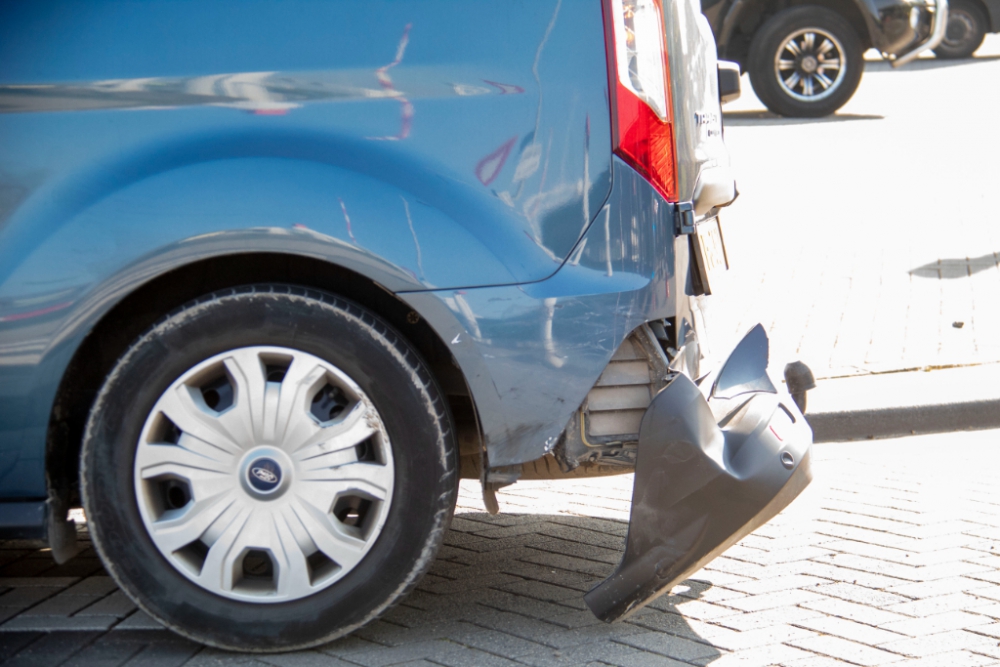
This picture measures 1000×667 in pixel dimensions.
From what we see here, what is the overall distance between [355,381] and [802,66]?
32.3 ft

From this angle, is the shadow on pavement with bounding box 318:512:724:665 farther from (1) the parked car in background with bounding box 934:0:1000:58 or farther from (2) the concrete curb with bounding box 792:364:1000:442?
(1) the parked car in background with bounding box 934:0:1000:58

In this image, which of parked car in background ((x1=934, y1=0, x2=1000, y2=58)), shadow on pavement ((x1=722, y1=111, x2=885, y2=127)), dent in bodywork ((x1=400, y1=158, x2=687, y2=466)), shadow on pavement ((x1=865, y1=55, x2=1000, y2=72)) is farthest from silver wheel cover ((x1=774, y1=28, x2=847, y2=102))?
dent in bodywork ((x1=400, y1=158, x2=687, y2=466))

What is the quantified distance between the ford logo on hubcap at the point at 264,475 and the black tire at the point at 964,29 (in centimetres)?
1650

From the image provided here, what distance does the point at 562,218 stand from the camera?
8.09 feet

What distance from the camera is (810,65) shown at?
11.3m

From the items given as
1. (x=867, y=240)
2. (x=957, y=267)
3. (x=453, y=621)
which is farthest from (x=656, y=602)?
(x=867, y=240)

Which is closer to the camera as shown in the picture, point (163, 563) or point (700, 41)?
point (163, 563)

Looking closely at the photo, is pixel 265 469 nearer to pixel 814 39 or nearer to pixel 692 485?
pixel 692 485

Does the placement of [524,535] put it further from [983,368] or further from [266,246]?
[983,368]

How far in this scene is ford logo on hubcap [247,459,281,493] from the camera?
251 centimetres

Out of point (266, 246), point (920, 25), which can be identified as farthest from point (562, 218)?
point (920, 25)

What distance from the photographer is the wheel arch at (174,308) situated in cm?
261

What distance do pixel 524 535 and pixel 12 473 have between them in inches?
63.2

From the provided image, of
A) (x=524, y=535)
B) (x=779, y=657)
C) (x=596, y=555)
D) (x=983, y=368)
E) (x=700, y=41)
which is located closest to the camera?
(x=779, y=657)
